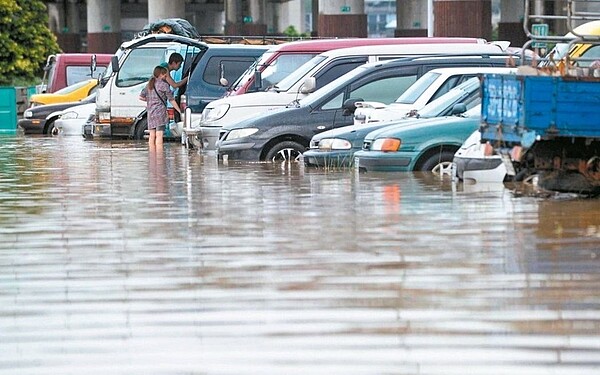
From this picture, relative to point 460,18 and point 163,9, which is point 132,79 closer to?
point 460,18

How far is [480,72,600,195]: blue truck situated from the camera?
1459 cm

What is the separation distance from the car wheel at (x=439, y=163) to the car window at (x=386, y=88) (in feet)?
10.3

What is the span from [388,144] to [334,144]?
1666 mm

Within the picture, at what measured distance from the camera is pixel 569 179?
15.6m

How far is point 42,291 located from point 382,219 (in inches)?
176

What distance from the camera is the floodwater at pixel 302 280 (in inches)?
307

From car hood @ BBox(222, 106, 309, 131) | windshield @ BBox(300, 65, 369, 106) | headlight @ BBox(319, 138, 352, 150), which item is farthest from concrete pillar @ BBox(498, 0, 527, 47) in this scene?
headlight @ BBox(319, 138, 352, 150)

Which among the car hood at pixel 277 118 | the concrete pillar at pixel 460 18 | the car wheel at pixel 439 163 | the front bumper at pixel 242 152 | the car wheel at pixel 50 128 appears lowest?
the car wheel at pixel 50 128

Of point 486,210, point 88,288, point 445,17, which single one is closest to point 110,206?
point 486,210

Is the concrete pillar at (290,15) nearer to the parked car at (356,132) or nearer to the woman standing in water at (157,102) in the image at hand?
the woman standing in water at (157,102)

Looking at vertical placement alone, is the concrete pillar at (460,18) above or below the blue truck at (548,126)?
above

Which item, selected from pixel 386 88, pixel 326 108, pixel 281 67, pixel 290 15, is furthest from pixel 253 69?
pixel 290 15

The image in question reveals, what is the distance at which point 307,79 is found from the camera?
2220 cm

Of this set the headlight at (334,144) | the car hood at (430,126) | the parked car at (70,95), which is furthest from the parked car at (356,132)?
the parked car at (70,95)
